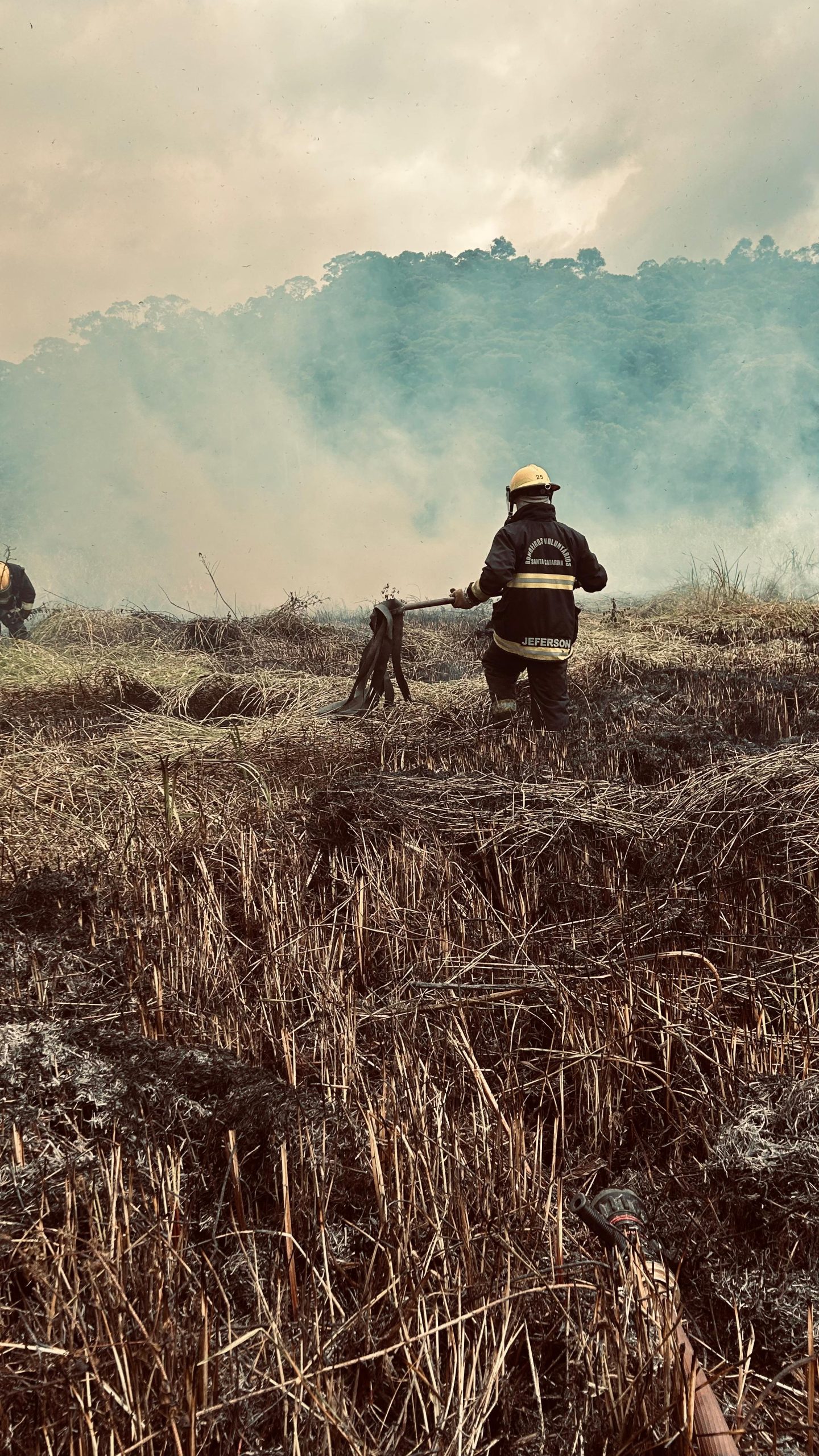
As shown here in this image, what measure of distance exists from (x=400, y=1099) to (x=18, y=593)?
11556mm

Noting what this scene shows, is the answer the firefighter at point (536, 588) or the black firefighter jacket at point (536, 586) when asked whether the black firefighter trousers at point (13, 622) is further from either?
the black firefighter jacket at point (536, 586)

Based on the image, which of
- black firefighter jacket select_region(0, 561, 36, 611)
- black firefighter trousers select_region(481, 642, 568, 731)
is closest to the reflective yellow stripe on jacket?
black firefighter trousers select_region(481, 642, 568, 731)

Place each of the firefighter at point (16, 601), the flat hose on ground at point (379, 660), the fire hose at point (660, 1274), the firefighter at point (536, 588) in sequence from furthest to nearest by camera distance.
Result: the firefighter at point (16, 601)
the flat hose on ground at point (379, 660)
the firefighter at point (536, 588)
the fire hose at point (660, 1274)

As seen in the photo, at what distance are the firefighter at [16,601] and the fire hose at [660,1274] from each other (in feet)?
37.1

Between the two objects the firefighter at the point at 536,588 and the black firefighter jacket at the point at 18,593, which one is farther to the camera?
the black firefighter jacket at the point at 18,593

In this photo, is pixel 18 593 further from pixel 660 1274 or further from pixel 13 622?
pixel 660 1274

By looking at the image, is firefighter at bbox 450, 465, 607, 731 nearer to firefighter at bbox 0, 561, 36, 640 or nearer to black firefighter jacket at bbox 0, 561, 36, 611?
firefighter at bbox 0, 561, 36, 640

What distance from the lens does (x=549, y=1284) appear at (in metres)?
1.39

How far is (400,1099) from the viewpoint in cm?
188

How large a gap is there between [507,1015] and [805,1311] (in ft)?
3.36

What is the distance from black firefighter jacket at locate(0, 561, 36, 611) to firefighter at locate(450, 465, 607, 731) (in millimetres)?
7601

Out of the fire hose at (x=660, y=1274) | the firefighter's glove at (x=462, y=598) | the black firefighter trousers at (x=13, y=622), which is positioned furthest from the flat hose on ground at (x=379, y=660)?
the black firefighter trousers at (x=13, y=622)

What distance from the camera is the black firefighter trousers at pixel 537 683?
20.8 ft

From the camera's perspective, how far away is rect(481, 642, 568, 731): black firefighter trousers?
249 inches
